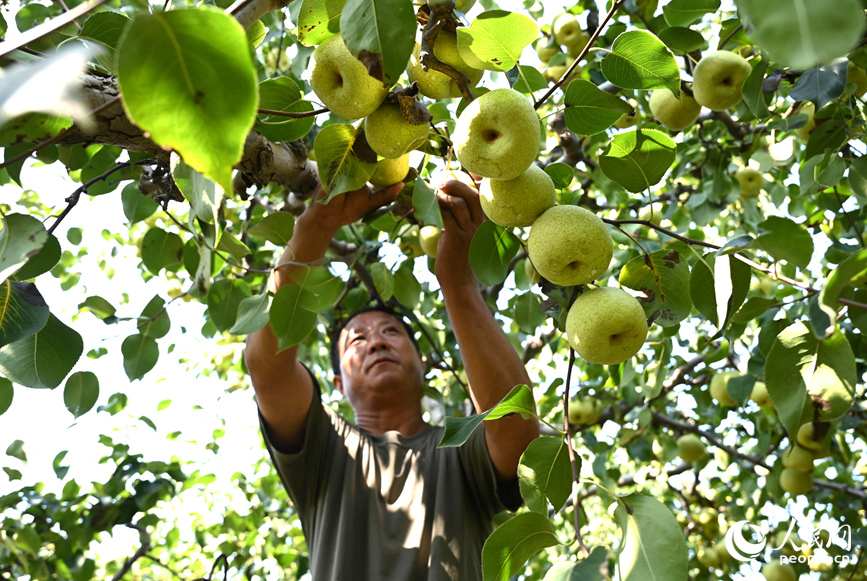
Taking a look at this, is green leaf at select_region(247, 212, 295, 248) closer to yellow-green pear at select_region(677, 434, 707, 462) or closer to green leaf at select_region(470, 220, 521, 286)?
green leaf at select_region(470, 220, 521, 286)

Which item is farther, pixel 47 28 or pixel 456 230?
pixel 456 230

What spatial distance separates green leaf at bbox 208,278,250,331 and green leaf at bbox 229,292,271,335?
553 mm

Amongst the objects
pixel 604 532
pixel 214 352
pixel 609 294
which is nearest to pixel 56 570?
pixel 214 352

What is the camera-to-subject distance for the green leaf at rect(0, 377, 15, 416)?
1.82m

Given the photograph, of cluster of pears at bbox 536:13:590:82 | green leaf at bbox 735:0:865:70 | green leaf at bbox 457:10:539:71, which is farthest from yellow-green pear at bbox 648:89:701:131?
green leaf at bbox 735:0:865:70

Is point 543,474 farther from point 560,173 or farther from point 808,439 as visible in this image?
point 808,439

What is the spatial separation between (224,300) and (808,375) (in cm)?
182

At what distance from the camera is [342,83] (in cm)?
131

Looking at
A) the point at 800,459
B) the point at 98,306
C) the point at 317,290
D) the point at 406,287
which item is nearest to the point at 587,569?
the point at 317,290

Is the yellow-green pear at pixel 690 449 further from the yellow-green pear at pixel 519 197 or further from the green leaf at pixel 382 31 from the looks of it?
the green leaf at pixel 382 31

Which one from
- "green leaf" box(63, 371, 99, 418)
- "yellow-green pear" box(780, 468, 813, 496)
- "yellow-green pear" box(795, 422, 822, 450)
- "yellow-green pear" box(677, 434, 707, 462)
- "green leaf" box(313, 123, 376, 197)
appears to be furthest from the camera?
"yellow-green pear" box(677, 434, 707, 462)

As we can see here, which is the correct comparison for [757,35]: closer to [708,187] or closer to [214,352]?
[708,187]

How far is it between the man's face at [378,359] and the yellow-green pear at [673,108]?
1649mm

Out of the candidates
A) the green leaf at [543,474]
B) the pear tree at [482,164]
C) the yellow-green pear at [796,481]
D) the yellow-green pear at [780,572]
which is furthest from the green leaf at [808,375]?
the yellow-green pear at [780,572]
